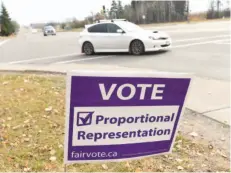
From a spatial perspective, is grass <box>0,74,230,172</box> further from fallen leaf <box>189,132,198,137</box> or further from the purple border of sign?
the purple border of sign

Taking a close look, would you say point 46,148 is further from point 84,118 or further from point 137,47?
point 137,47

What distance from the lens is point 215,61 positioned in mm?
11258

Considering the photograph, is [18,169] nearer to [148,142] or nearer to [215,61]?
[148,142]

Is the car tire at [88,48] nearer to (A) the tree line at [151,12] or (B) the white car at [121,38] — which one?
(B) the white car at [121,38]

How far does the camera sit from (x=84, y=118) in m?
2.20

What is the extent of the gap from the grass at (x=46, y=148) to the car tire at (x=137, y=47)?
26.9ft

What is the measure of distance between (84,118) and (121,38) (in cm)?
1214

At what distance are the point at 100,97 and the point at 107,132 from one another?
29 centimetres

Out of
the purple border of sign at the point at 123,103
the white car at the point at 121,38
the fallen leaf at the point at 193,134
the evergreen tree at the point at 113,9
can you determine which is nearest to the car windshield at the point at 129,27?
the white car at the point at 121,38

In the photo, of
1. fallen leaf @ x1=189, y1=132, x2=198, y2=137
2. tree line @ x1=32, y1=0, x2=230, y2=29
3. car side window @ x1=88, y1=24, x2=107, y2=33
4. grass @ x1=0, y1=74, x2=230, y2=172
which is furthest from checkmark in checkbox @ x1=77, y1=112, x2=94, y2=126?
car side window @ x1=88, y1=24, x2=107, y2=33

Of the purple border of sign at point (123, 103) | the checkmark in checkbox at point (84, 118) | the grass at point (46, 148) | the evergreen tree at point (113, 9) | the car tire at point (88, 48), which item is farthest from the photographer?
the car tire at point (88, 48)

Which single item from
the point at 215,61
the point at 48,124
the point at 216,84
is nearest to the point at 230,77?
the point at 216,84

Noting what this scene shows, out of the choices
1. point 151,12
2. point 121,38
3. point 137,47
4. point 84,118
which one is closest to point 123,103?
point 84,118

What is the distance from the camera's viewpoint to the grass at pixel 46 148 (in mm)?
3689
